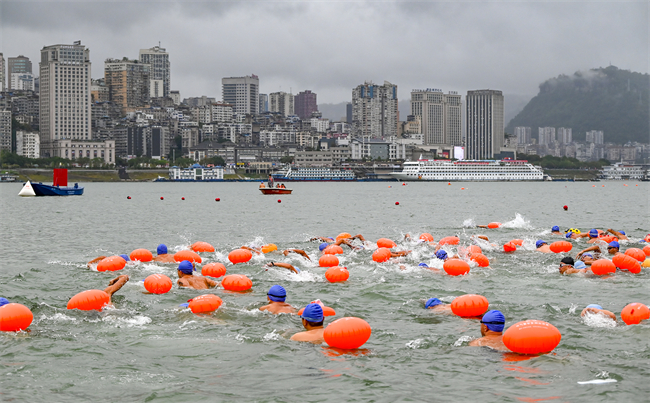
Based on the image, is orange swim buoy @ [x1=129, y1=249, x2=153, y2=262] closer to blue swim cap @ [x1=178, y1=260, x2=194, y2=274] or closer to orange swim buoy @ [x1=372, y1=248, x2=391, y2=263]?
blue swim cap @ [x1=178, y1=260, x2=194, y2=274]

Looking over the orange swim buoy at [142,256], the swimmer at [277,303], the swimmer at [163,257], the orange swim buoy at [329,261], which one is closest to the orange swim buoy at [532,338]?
→ the swimmer at [277,303]

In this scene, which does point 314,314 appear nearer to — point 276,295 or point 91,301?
point 276,295

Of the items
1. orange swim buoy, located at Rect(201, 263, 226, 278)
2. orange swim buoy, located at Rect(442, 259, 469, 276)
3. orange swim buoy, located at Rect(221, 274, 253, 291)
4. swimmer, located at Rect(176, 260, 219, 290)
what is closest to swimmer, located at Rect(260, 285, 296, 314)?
orange swim buoy, located at Rect(221, 274, 253, 291)

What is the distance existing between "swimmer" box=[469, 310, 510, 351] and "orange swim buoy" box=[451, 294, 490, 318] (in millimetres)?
2022

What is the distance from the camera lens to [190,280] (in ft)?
58.6

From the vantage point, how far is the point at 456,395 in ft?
33.2

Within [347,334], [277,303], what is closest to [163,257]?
[277,303]

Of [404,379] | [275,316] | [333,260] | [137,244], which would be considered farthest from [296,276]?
[137,244]

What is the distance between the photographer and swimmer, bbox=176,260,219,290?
17.7 meters

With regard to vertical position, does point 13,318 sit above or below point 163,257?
below

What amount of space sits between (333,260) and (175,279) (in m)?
5.31

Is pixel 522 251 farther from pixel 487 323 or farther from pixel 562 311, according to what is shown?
pixel 487 323

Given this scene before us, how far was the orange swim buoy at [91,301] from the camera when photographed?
1469cm

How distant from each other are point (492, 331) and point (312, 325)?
3.48m
